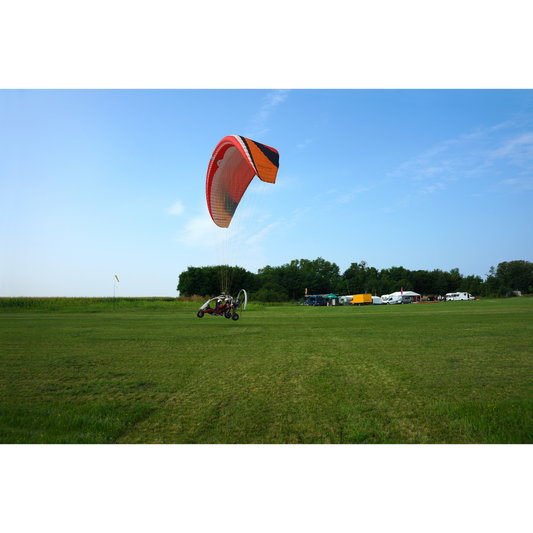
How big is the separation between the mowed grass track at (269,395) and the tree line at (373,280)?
61414 mm

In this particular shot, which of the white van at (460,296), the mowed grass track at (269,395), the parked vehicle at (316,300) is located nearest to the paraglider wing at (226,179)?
the mowed grass track at (269,395)

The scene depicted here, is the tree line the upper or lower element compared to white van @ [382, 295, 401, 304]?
upper

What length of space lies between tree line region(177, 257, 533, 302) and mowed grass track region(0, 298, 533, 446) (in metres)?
61.4

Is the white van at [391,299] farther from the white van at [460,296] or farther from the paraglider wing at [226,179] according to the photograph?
the paraglider wing at [226,179]

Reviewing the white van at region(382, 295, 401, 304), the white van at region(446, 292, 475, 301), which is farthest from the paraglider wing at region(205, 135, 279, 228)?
the white van at region(446, 292, 475, 301)

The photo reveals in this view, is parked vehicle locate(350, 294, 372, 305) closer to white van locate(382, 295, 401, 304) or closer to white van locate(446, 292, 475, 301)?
white van locate(382, 295, 401, 304)

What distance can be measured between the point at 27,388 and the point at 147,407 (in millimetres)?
2889

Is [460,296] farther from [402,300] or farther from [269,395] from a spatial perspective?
[269,395]

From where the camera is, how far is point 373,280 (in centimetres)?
10631

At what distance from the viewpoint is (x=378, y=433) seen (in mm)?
3682

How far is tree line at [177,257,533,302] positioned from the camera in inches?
3780
